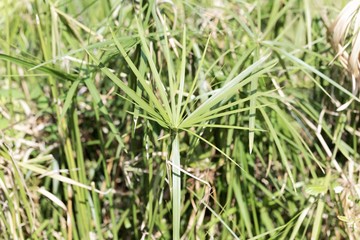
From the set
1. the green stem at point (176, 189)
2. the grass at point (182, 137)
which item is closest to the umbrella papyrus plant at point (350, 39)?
the grass at point (182, 137)

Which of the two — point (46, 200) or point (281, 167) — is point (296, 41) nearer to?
point (281, 167)

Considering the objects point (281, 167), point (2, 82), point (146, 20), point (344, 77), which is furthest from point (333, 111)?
point (2, 82)

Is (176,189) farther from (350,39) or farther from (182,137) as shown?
(350,39)

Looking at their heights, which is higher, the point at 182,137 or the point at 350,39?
the point at 350,39

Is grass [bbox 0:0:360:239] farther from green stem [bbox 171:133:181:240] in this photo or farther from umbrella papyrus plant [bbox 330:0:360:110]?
green stem [bbox 171:133:181:240]

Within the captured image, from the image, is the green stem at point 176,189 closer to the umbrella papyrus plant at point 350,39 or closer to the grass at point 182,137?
the grass at point 182,137

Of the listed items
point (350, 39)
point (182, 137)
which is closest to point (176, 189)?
point (182, 137)

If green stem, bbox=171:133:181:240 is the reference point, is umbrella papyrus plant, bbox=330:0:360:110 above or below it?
above

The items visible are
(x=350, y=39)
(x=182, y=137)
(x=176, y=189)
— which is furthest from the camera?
(x=182, y=137)

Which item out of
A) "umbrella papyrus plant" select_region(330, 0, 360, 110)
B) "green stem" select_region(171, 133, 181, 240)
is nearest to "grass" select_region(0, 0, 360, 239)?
"umbrella papyrus plant" select_region(330, 0, 360, 110)

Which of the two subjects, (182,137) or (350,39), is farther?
(182,137)
